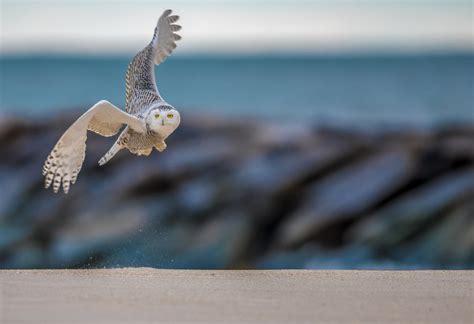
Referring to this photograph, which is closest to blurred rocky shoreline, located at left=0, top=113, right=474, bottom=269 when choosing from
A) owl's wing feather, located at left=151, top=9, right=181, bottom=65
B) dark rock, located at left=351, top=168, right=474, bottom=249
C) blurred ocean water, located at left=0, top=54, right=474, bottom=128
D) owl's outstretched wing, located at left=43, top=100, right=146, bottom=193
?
dark rock, located at left=351, top=168, right=474, bottom=249

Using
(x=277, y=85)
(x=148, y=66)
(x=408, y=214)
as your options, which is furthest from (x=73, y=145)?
(x=277, y=85)

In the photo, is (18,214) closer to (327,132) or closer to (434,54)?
(327,132)

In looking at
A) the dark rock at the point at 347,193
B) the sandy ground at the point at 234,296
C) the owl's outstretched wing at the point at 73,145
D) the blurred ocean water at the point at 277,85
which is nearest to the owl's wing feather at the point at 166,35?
the owl's outstretched wing at the point at 73,145

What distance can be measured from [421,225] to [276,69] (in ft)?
154

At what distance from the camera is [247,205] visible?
59.9 ft

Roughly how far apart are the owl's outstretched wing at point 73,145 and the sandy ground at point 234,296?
2.30 feet

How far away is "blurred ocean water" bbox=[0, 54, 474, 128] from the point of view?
41.2 meters

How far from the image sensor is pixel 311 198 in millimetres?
18141

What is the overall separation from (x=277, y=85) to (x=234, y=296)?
46.3 meters

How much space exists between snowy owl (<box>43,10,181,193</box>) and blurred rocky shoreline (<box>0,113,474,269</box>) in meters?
6.31

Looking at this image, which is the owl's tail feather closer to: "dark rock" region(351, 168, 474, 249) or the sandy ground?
the sandy ground

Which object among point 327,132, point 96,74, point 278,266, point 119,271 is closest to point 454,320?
point 119,271

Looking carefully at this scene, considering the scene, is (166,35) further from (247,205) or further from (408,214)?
(247,205)

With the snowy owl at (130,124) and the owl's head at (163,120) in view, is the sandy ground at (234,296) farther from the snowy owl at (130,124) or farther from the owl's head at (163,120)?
the owl's head at (163,120)
